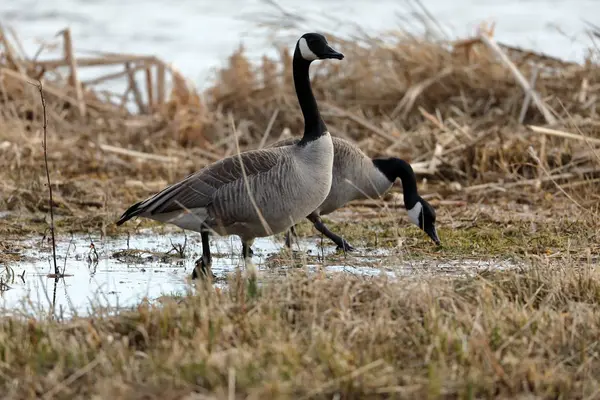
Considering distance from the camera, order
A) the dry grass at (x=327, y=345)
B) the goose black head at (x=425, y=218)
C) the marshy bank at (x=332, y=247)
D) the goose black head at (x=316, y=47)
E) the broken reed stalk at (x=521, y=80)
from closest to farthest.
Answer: the dry grass at (x=327, y=345)
the marshy bank at (x=332, y=247)
the goose black head at (x=316, y=47)
the goose black head at (x=425, y=218)
the broken reed stalk at (x=521, y=80)

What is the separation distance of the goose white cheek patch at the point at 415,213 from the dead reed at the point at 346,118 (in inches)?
63.5

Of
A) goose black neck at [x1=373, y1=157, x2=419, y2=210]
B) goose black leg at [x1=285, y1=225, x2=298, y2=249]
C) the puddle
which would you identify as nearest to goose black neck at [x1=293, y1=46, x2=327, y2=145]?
the puddle

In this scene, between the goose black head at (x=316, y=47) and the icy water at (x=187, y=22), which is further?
the icy water at (x=187, y=22)

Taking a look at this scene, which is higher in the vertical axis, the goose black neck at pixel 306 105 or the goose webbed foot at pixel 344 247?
the goose black neck at pixel 306 105

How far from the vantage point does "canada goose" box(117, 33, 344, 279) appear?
259 inches

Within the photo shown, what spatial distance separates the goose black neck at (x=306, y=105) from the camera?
6910 millimetres

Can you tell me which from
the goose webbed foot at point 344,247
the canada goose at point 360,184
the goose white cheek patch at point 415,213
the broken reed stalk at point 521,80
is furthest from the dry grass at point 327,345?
the broken reed stalk at point 521,80

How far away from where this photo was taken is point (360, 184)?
8.62m

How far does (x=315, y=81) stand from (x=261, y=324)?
942 cm

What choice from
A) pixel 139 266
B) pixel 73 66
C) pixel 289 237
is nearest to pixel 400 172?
pixel 289 237

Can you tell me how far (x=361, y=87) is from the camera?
13.6 metres

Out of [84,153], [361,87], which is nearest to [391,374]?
[84,153]

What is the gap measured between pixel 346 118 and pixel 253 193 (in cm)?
621

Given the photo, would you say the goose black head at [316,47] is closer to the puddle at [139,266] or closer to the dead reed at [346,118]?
the puddle at [139,266]
